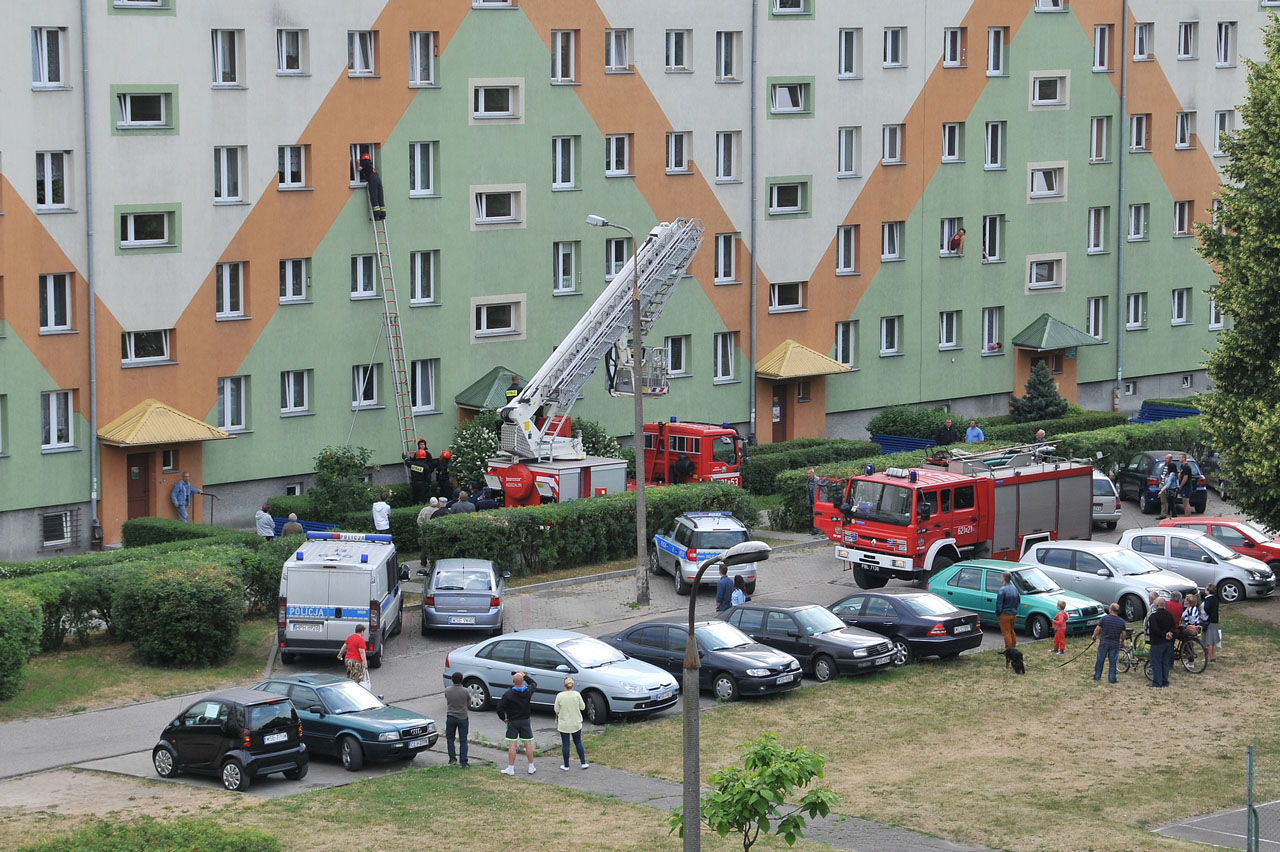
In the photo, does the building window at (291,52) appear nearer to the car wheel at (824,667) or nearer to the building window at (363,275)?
the building window at (363,275)

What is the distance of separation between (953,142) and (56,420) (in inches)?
1163

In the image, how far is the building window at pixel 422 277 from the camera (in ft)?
161

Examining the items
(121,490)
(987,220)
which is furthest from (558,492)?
(987,220)

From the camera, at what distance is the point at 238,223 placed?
150 ft

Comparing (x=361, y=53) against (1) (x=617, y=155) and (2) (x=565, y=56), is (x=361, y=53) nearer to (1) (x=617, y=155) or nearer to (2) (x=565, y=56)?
(2) (x=565, y=56)

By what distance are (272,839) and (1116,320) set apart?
46.5 meters

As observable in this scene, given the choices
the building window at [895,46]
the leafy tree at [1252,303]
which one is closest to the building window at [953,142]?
the building window at [895,46]

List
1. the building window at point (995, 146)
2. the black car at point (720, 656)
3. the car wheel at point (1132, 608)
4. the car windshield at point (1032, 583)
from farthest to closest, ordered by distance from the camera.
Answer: the building window at point (995, 146) < the car wheel at point (1132, 608) < the car windshield at point (1032, 583) < the black car at point (720, 656)

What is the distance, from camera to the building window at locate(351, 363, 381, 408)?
1896 inches

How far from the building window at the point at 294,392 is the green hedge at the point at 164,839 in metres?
25.1

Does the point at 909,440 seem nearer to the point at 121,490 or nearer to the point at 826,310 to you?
the point at 826,310

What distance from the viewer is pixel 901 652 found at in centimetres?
3338

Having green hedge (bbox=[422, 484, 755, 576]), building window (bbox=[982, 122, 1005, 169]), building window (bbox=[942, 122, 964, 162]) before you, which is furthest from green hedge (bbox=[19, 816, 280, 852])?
building window (bbox=[982, 122, 1005, 169])

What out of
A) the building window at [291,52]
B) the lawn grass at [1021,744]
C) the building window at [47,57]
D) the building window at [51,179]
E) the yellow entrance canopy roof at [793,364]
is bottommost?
the lawn grass at [1021,744]
